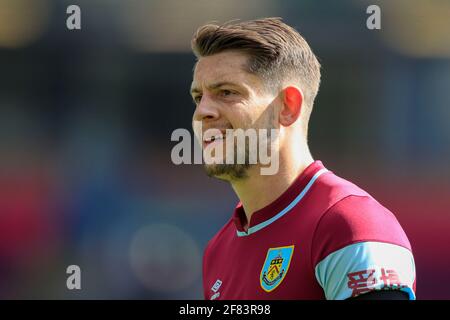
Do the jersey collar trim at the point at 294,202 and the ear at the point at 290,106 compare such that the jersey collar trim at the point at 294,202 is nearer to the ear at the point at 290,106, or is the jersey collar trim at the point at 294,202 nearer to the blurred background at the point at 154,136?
the ear at the point at 290,106

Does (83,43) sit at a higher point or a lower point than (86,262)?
higher

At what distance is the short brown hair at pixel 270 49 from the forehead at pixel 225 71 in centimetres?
2

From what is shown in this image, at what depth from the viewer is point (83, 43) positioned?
19.7 ft

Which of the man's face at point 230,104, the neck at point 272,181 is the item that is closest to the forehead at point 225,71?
the man's face at point 230,104

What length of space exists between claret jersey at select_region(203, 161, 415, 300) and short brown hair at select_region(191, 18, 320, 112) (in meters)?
0.34

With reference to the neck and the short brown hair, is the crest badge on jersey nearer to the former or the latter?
the neck

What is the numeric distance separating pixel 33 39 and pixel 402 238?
180 inches

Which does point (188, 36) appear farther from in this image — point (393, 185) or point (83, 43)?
point (393, 185)

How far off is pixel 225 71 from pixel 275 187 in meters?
0.43

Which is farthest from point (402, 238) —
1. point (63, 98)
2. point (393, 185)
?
point (63, 98)

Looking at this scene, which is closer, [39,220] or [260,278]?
[260,278]

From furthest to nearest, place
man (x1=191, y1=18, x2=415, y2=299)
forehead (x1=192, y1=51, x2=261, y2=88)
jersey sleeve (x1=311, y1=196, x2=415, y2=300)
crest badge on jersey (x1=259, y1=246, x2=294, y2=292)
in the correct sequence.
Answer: forehead (x1=192, y1=51, x2=261, y2=88), crest badge on jersey (x1=259, y1=246, x2=294, y2=292), man (x1=191, y1=18, x2=415, y2=299), jersey sleeve (x1=311, y1=196, x2=415, y2=300)

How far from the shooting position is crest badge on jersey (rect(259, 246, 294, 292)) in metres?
2.14

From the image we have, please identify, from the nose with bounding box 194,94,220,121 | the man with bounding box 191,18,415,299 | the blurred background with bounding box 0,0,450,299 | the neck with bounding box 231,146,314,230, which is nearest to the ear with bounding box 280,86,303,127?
the man with bounding box 191,18,415,299
